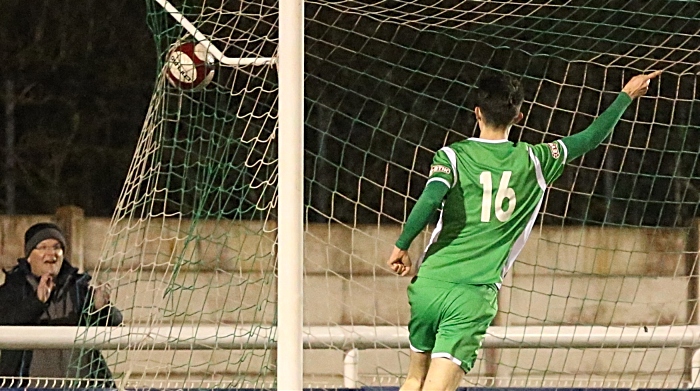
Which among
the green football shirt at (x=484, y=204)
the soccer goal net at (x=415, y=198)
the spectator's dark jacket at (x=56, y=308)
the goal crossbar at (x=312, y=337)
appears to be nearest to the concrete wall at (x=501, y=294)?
the soccer goal net at (x=415, y=198)

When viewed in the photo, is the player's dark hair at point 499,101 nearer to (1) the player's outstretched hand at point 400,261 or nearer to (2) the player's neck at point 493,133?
(2) the player's neck at point 493,133

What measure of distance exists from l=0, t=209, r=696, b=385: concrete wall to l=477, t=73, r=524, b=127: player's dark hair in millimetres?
1701

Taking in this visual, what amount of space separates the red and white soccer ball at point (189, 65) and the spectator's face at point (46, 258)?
91 cm

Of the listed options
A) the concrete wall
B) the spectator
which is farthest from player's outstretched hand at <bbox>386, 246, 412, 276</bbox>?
the concrete wall

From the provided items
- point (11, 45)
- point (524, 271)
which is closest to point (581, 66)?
point (524, 271)

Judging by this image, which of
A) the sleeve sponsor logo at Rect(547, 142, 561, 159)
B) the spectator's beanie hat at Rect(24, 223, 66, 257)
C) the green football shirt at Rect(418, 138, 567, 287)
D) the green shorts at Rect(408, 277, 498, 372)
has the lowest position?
the spectator's beanie hat at Rect(24, 223, 66, 257)

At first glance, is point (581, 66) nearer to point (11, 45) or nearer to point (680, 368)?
point (680, 368)

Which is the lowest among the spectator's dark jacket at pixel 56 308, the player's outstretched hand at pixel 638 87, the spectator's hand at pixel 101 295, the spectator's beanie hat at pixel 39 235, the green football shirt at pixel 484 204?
the spectator's dark jacket at pixel 56 308

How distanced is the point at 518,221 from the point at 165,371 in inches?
79.1

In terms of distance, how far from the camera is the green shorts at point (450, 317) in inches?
108

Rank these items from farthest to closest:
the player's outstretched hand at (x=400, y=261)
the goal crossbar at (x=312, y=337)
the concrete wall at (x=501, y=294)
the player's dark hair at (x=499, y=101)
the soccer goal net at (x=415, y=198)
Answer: the concrete wall at (x=501, y=294)
the soccer goal net at (x=415, y=198)
the goal crossbar at (x=312, y=337)
the player's dark hair at (x=499, y=101)
the player's outstretched hand at (x=400, y=261)

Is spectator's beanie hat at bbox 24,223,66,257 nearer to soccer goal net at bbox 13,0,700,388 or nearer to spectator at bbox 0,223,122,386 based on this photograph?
spectator at bbox 0,223,122,386

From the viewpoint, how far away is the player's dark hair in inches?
111

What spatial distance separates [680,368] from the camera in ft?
16.7
